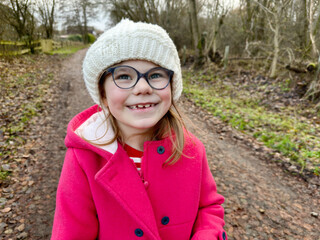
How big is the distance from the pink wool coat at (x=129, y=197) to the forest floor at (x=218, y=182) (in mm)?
770

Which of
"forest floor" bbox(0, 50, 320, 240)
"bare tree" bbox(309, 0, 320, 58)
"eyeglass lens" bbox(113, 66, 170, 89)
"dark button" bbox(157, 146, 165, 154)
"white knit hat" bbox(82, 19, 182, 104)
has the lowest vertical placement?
"forest floor" bbox(0, 50, 320, 240)

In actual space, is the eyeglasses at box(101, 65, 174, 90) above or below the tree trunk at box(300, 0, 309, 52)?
below

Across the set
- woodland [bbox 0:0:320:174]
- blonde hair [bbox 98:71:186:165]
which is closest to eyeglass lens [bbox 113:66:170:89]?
blonde hair [bbox 98:71:186:165]

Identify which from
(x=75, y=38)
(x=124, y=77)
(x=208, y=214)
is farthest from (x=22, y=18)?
(x=75, y=38)

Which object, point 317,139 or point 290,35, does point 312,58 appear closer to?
point 290,35

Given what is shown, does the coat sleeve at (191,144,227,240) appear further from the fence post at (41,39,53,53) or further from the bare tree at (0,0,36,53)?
the fence post at (41,39,53,53)

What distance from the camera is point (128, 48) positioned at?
4.35ft

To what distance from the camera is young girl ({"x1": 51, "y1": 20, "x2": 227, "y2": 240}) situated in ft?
4.41

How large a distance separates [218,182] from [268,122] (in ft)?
10.1

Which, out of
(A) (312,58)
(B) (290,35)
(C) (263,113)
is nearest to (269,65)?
(B) (290,35)

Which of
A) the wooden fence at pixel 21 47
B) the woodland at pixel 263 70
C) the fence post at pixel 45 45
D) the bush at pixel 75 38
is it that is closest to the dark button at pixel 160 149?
the woodland at pixel 263 70

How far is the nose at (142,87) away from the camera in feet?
4.38

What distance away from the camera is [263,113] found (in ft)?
21.7

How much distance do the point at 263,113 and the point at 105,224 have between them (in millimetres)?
6330
